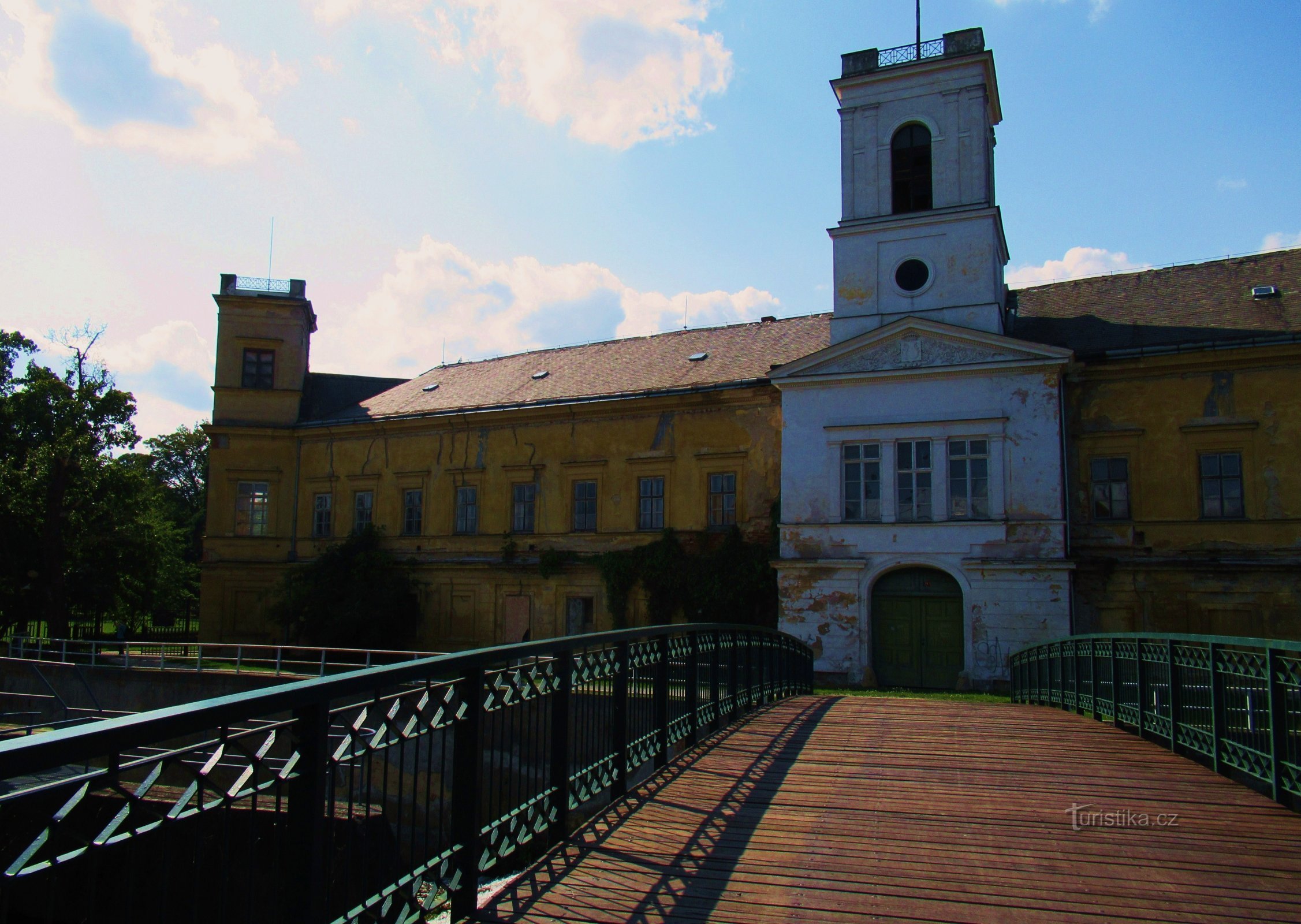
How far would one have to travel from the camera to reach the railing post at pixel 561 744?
19.6ft

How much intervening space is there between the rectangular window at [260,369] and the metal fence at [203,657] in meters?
9.81

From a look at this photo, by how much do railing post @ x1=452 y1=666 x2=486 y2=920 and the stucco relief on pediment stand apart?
20.2m

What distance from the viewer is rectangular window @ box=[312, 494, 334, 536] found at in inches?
1315

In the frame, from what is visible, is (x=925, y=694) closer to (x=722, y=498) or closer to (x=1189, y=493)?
(x=1189, y=493)

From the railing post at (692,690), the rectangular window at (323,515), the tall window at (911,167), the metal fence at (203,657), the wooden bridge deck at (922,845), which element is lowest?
the metal fence at (203,657)

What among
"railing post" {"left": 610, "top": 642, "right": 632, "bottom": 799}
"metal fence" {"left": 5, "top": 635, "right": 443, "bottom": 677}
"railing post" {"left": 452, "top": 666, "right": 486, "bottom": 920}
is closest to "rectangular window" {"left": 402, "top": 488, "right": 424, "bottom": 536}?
"metal fence" {"left": 5, "top": 635, "right": 443, "bottom": 677}

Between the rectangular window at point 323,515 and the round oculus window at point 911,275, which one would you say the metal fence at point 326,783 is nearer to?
the round oculus window at point 911,275

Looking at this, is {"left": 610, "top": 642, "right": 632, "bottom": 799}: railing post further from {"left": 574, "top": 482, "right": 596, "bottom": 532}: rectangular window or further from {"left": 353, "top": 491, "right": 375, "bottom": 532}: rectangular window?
{"left": 353, "top": 491, "right": 375, "bottom": 532}: rectangular window

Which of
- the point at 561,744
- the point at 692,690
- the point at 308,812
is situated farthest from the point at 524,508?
the point at 308,812

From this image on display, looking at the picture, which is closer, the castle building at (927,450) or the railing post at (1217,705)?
the railing post at (1217,705)

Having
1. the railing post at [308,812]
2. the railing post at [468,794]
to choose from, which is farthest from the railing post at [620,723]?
the railing post at [308,812]

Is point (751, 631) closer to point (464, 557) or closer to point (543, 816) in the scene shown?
point (543, 816)

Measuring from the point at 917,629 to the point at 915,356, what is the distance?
6.85 m

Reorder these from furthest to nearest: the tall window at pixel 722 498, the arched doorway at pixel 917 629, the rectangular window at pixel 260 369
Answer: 1. the rectangular window at pixel 260 369
2. the tall window at pixel 722 498
3. the arched doorway at pixel 917 629
